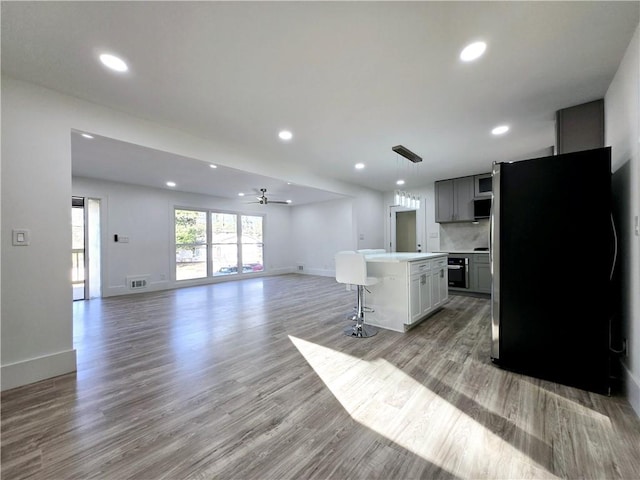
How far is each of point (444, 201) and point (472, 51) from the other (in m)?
4.77

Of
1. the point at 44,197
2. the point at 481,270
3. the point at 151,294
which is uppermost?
the point at 44,197

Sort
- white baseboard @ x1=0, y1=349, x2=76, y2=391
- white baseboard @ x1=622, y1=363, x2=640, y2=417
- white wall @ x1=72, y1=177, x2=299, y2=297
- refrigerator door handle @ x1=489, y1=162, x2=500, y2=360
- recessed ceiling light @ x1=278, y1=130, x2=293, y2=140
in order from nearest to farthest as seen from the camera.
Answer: white baseboard @ x1=622, y1=363, x2=640, y2=417
white baseboard @ x1=0, y1=349, x2=76, y2=391
refrigerator door handle @ x1=489, y1=162, x2=500, y2=360
recessed ceiling light @ x1=278, y1=130, x2=293, y2=140
white wall @ x1=72, y1=177, x2=299, y2=297

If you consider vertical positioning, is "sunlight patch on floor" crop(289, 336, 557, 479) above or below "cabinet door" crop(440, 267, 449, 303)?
below

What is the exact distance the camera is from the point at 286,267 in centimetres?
988

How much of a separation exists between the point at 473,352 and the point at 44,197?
14.9 feet

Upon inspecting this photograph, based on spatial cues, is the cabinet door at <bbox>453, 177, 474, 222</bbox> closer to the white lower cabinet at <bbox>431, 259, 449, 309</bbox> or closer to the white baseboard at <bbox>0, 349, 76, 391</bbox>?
the white lower cabinet at <bbox>431, 259, 449, 309</bbox>

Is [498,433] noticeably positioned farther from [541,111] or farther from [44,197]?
[44,197]

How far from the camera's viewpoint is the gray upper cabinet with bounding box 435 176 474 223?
6.05 metres

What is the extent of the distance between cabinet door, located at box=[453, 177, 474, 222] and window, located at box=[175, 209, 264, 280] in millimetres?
6123

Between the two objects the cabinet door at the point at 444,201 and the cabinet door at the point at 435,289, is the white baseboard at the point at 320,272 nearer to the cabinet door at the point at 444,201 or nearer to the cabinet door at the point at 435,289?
the cabinet door at the point at 444,201

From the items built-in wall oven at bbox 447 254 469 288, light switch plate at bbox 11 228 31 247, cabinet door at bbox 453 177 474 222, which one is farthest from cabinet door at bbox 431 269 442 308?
light switch plate at bbox 11 228 31 247

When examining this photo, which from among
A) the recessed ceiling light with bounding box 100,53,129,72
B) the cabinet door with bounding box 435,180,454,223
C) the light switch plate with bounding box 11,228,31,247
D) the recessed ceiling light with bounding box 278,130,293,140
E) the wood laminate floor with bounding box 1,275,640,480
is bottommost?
the wood laminate floor with bounding box 1,275,640,480

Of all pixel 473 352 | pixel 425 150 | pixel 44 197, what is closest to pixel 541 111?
pixel 425 150

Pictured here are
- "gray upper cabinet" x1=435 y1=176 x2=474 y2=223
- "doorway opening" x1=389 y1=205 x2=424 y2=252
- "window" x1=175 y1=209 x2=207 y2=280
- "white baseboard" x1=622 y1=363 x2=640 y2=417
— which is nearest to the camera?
"white baseboard" x1=622 y1=363 x2=640 y2=417
